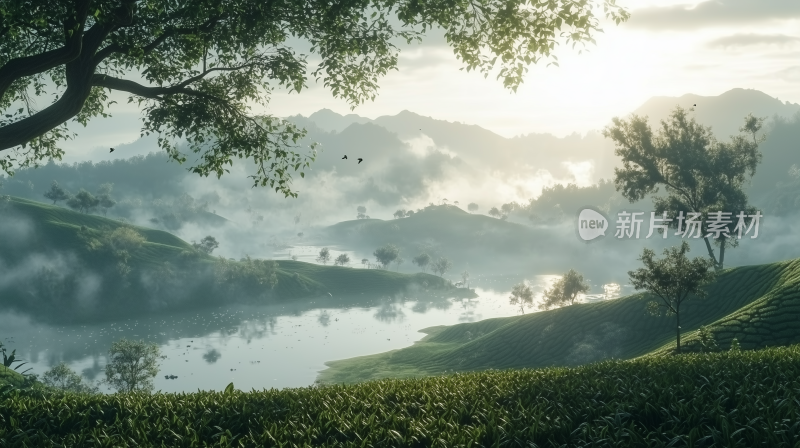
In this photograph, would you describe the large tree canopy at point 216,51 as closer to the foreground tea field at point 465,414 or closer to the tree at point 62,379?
the foreground tea field at point 465,414

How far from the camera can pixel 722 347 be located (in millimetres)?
45656

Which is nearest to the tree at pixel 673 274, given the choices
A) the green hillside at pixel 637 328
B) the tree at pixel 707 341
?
the tree at pixel 707 341

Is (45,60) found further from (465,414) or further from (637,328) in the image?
(637,328)

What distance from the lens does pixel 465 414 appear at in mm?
10703

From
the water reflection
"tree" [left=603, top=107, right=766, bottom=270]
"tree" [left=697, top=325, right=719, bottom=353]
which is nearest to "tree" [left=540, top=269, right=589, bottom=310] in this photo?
"tree" [left=603, top=107, right=766, bottom=270]

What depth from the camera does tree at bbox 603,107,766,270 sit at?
6988cm

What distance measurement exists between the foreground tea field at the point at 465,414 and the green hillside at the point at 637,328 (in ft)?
123

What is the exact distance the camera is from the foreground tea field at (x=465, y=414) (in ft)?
30.0

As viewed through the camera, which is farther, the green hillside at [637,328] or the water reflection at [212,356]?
the water reflection at [212,356]

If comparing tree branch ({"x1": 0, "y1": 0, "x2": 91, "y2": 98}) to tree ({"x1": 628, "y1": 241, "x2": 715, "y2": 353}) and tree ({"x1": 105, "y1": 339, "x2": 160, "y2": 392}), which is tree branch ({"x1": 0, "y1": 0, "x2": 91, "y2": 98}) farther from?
tree ({"x1": 105, "y1": 339, "x2": 160, "y2": 392})

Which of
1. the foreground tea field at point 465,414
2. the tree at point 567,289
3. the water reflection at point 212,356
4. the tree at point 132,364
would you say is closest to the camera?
the foreground tea field at point 465,414

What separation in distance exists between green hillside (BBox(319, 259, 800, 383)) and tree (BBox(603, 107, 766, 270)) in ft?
30.1

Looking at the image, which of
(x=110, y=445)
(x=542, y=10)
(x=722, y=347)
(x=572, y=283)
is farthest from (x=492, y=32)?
(x=572, y=283)

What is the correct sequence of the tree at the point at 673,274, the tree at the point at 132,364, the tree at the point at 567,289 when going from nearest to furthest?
the tree at the point at 673,274, the tree at the point at 132,364, the tree at the point at 567,289
